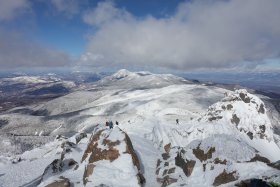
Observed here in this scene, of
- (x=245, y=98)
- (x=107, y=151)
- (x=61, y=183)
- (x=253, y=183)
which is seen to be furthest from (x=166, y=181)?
(x=245, y=98)

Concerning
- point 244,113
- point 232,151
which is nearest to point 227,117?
point 244,113

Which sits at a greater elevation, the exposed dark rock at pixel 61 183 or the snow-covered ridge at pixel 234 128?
the snow-covered ridge at pixel 234 128

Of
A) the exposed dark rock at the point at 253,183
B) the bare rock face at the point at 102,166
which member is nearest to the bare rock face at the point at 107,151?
the bare rock face at the point at 102,166

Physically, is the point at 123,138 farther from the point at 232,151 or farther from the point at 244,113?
the point at 244,113

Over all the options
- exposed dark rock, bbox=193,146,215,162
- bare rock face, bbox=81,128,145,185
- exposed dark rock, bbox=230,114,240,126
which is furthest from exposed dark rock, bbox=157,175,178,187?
exposed dark rock, bbox=230,114,240,126

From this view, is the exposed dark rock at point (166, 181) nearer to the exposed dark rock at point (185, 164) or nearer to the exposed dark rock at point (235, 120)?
the exposed dark rock at point (185, 164)

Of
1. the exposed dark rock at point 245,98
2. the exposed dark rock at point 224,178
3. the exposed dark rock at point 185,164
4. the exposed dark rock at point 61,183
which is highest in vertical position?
the exposed dark rock at point 245,98

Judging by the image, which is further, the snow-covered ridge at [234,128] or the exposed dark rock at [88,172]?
the snow-covered ridge at [234,128]

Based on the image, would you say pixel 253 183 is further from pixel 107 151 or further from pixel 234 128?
pixel 234 128
